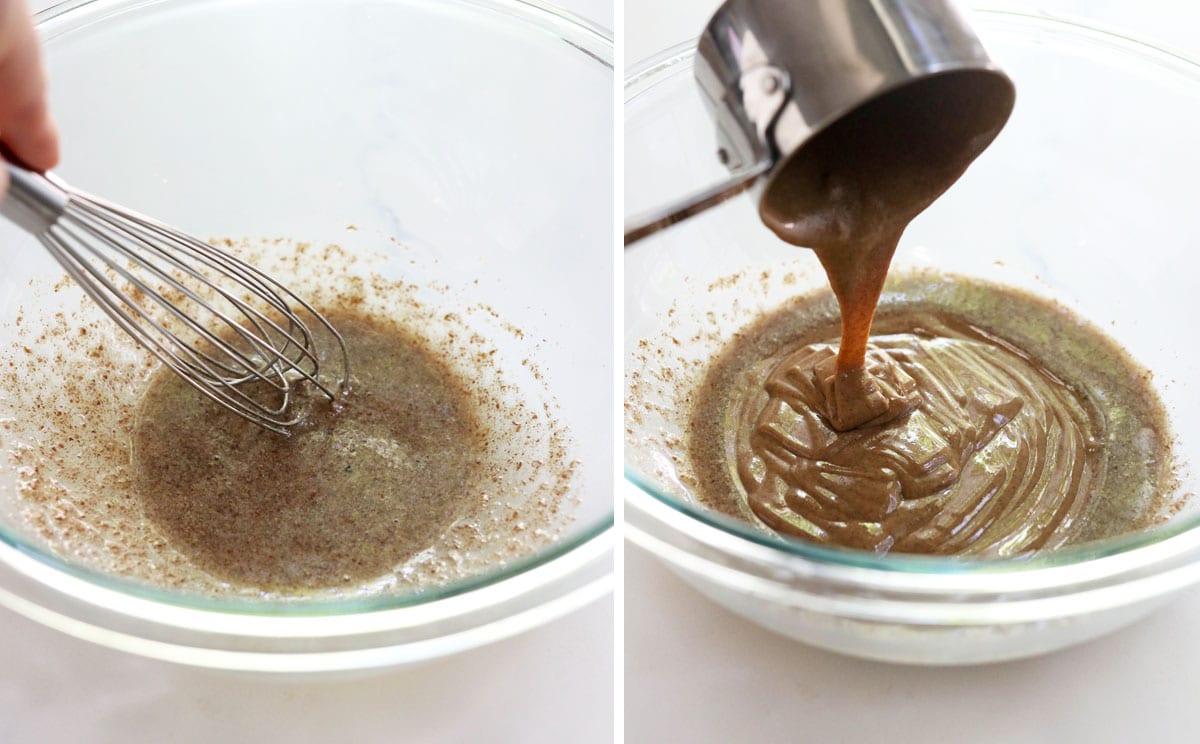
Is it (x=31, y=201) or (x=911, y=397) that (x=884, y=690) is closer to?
(x=911, y=397)

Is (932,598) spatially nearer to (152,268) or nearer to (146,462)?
(152,268)

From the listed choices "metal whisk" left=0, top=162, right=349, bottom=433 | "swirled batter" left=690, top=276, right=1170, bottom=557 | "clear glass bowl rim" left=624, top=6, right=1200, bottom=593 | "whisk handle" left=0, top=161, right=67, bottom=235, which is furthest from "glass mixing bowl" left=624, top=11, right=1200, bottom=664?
"whisk handle" left=0, top=161, right=67, bottom=235

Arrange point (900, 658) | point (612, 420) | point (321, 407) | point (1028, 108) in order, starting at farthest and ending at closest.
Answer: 1. point (1028, 108)
2. point (321, 407)
3. point (612, 420)
4. point (900, 658)

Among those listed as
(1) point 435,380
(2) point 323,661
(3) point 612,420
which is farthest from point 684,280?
(2) point 323,661

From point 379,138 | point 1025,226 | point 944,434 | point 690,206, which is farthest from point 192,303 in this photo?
point 1025,226

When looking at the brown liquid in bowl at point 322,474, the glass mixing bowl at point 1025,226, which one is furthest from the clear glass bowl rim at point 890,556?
the brown liquid in bowl at point 322,474
